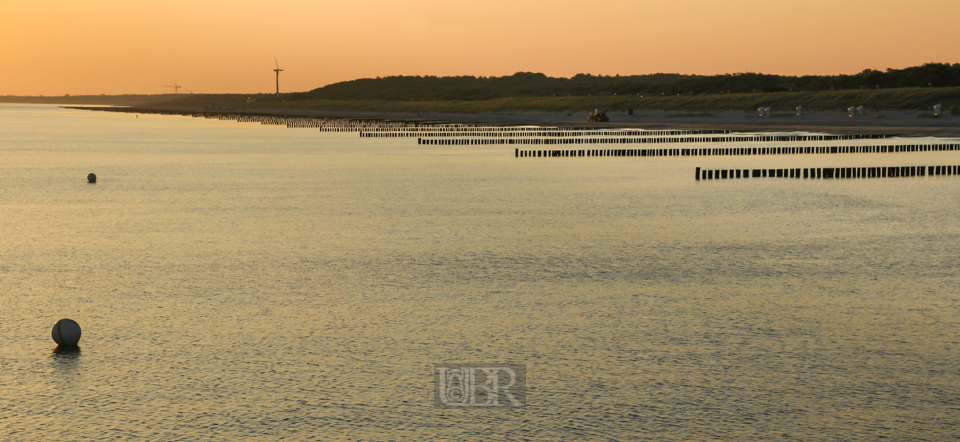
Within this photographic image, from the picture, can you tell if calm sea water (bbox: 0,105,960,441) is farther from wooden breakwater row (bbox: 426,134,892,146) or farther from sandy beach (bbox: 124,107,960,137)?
sandy beach (bbox: 124,107,960,137)

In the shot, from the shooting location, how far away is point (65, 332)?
9969 millimetres

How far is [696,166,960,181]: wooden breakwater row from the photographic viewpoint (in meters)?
33.3

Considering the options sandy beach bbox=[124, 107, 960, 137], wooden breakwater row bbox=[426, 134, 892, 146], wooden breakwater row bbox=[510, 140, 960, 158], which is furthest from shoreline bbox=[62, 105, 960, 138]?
wooden breakwater row bbox=[510, 140, 960, 158]

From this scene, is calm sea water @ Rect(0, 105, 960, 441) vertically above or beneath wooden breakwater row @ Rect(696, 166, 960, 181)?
beneath

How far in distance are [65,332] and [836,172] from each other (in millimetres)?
29888

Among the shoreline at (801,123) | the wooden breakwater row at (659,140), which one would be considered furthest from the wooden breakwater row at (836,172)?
the shoreline at (801,123)

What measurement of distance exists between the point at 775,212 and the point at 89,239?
1463 centimetres

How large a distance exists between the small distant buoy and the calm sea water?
17 cm

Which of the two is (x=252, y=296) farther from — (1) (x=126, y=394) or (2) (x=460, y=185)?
(2) (x=460, y=185)

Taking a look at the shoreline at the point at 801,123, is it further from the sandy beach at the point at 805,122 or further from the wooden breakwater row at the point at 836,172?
the wooden breakwater row at the point at 836,172

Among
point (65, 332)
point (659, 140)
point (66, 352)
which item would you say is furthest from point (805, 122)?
point (66, 352)

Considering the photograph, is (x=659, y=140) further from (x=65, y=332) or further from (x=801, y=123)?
(x=65, y=332)

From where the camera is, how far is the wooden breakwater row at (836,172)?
3334 cm

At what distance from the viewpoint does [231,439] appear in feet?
24.1
